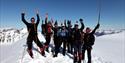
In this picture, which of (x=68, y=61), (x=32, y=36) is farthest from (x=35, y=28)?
(x=68, y=61)

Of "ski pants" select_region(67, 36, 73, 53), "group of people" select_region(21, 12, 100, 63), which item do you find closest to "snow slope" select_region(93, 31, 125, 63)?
"ski pants" select_region(67, 36, 73, 53)

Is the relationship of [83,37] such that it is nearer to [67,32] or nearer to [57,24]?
[67,32]

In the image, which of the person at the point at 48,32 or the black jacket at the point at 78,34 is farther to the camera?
the person at the point at 48,32

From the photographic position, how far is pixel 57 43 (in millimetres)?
17984

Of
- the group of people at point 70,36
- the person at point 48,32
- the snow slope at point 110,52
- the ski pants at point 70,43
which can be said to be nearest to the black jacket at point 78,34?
the group of people at point 70,36

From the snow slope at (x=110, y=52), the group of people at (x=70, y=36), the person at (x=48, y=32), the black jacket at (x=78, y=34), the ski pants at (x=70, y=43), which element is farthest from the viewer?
the snow slope at (x=110, y=52)

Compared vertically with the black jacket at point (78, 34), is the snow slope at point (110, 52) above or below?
below

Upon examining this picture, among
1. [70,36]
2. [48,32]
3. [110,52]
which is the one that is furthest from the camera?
[110,52]

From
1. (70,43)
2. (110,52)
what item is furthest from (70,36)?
(110,52)

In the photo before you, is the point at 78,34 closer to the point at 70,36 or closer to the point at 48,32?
the point at 70,36

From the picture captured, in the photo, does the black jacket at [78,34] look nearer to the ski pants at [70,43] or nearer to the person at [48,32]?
the ski pants at [70,43]

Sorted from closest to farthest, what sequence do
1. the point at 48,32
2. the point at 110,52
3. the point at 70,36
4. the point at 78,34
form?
the point at 78,34, the point at 70,36, the point at 48,32, the point at 110,52

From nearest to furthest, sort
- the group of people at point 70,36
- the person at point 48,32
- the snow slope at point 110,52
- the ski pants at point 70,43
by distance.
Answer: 1. the group of people at point 70,36
2. the ski pants at point 70,43
3. the person at point 48,32
4. the snow slope at point 110,52

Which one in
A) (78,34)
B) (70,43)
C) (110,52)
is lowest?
(110,52)
